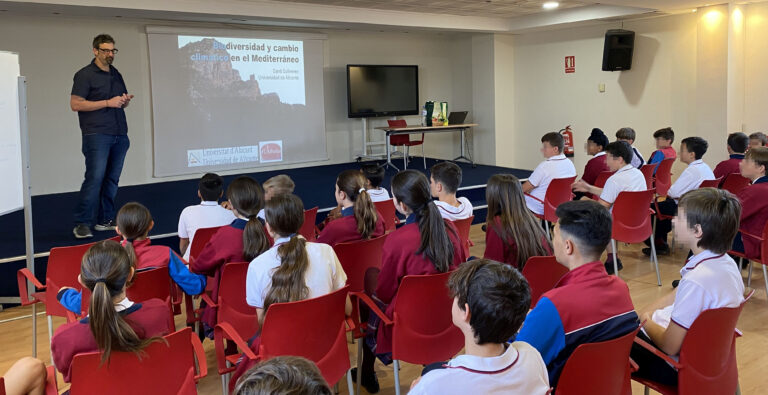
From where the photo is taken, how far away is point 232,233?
3.03m

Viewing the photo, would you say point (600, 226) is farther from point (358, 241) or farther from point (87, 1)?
point (87, 1)

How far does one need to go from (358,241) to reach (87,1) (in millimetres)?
4996

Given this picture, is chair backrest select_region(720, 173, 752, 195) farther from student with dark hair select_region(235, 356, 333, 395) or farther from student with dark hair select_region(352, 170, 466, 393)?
student with dark hair select_region(235, 356, 333, 395)

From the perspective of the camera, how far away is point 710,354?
2.14m

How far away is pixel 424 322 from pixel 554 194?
3124 mm

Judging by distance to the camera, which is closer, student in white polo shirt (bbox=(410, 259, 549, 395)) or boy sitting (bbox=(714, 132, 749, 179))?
student in white polo shirt (bbox=(410, 259, 549, 395))

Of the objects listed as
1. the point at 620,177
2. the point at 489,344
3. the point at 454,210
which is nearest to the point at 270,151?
the point at 620,177

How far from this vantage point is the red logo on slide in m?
9.31

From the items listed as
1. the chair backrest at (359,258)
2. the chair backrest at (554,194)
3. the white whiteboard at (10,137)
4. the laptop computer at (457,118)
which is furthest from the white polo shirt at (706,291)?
the laptop computer at (457,118)

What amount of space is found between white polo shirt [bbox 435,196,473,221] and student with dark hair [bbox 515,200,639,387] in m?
1.63

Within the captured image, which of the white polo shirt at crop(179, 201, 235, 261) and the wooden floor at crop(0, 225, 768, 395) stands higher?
the white polo shirt at crop(179, 201, 235, 261)

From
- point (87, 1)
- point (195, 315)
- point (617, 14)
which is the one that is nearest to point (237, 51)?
point (87, 1)

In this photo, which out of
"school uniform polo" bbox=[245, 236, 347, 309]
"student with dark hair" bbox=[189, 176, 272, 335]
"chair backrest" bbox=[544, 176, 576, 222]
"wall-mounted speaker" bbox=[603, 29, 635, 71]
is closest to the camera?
"school uniform polo" bbox=[245, 236, 347, 309]

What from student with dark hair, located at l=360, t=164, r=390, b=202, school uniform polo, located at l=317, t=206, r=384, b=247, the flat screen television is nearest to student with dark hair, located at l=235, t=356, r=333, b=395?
school uniform polo, located at l=317, t=206, r=384, b=247
